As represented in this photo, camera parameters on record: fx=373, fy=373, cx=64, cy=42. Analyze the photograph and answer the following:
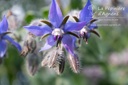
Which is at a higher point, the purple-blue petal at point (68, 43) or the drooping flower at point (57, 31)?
the drooping flower at point (57, 31)

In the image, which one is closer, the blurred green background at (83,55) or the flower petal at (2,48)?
the flower petal at (2,48)

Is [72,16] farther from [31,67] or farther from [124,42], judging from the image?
[124,42]

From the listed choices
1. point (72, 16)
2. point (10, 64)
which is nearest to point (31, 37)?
point (72, 16)

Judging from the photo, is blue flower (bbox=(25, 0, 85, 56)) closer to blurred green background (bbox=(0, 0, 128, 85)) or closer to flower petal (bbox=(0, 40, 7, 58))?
flower petal (bbox=(0, 40, 7, 58))

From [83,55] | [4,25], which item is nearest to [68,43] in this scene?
[4,25]

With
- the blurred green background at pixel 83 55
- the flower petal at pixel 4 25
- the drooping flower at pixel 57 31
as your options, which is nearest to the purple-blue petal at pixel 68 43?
the drooping flower at pixel 57 31

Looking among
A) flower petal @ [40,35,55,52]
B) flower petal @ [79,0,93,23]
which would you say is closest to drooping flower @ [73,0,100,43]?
flower petal @ [79,0,93,23]

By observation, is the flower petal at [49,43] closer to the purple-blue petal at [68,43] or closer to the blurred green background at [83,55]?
the purple-blue petal at [68,43]

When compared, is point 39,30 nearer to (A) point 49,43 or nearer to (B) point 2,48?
(A) point 49,43

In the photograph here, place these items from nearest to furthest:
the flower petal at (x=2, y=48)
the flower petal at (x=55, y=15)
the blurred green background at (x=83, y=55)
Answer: the flower petal at (x=55, y=15), the flower petal at (x=2, y=48), the blurred green background at (x=83, y=55)
